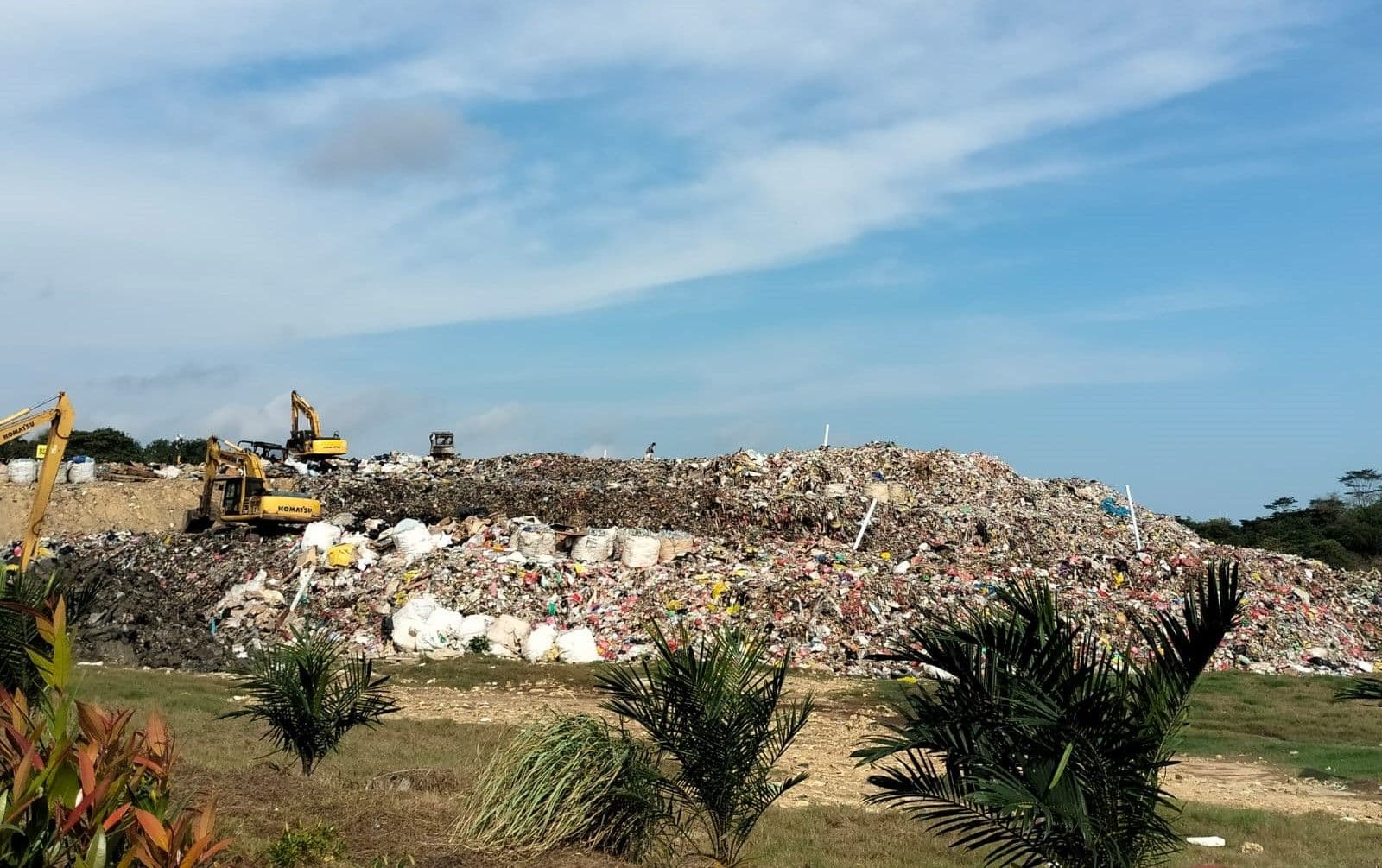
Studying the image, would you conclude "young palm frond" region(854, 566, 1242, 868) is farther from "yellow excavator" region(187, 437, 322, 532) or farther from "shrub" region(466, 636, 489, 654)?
"yellow excavator" region(187, 437, 322, 532)

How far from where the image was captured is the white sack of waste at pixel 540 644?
1823 centimetres

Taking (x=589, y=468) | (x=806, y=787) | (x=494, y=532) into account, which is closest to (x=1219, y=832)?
(x=806, y=787)

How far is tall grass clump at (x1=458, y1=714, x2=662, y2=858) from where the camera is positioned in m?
6.86

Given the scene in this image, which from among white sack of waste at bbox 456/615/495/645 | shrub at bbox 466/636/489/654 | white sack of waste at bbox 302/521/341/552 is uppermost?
white sack of waste at bbox 302/521/341/552

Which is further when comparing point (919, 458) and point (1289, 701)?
point (919, 458)

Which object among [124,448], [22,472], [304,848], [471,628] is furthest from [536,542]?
[124,448]

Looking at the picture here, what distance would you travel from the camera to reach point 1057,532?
24.6 metres

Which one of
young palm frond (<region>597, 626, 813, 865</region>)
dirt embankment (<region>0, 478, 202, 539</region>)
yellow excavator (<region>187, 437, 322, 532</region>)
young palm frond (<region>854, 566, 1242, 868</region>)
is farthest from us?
dirt embankment (<region>0, 478, 202, 539</region>)

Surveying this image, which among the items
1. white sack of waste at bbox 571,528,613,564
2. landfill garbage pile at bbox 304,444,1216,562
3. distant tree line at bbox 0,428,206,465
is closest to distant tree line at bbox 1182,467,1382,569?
landfill garbage pile at bbox 304,444,1216,562

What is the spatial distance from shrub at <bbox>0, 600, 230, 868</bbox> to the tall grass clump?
4921 mm

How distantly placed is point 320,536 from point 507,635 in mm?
5811

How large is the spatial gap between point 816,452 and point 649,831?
2330 centimetres

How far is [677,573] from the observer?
68.9 feet

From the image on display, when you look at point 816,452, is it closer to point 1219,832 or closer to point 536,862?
point 1219,832
